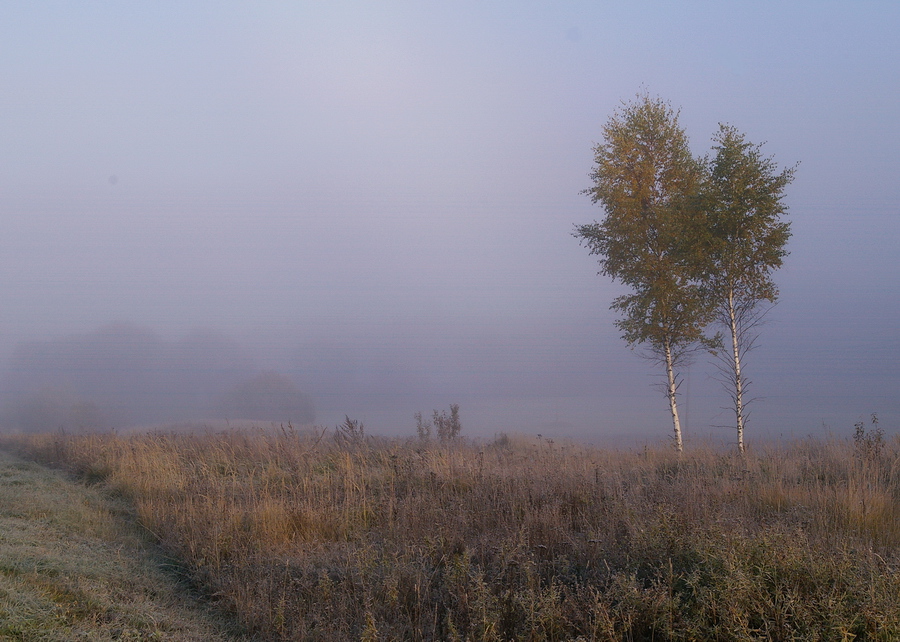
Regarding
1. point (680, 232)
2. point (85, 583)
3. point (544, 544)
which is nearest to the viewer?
point (85, 583)

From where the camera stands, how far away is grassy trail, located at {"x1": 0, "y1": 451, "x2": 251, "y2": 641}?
4215 mm

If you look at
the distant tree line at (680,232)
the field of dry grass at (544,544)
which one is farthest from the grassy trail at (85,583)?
the distant tree line at (680,232)

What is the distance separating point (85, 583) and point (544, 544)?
14.0 ft

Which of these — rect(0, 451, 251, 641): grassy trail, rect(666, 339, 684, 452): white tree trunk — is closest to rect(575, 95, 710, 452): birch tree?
rect(666, 339, 684, 452): white tree trunk

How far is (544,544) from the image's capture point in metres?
6.05

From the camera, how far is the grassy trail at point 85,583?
4215 mm

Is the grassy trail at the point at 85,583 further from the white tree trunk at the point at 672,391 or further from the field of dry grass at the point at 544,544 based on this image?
the white tree trunk at the point at 672,391

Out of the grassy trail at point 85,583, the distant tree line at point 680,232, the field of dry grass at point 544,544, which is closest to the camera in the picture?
the field of dry grass at point 544,544

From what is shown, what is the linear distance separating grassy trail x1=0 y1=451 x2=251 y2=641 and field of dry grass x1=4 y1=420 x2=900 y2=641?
416 mm

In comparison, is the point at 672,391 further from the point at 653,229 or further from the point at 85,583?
the point at 85,583

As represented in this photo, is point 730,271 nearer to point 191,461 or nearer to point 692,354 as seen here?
point 692,354

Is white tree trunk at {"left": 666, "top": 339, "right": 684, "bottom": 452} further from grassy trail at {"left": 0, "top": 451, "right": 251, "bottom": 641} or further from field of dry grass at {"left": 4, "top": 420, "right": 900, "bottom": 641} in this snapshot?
grassy trail at {"left": 0, "top": 451, "right": 251, "bottom": 641}

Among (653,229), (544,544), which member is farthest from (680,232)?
(544,544)

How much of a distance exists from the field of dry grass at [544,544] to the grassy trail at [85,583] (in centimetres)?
42
